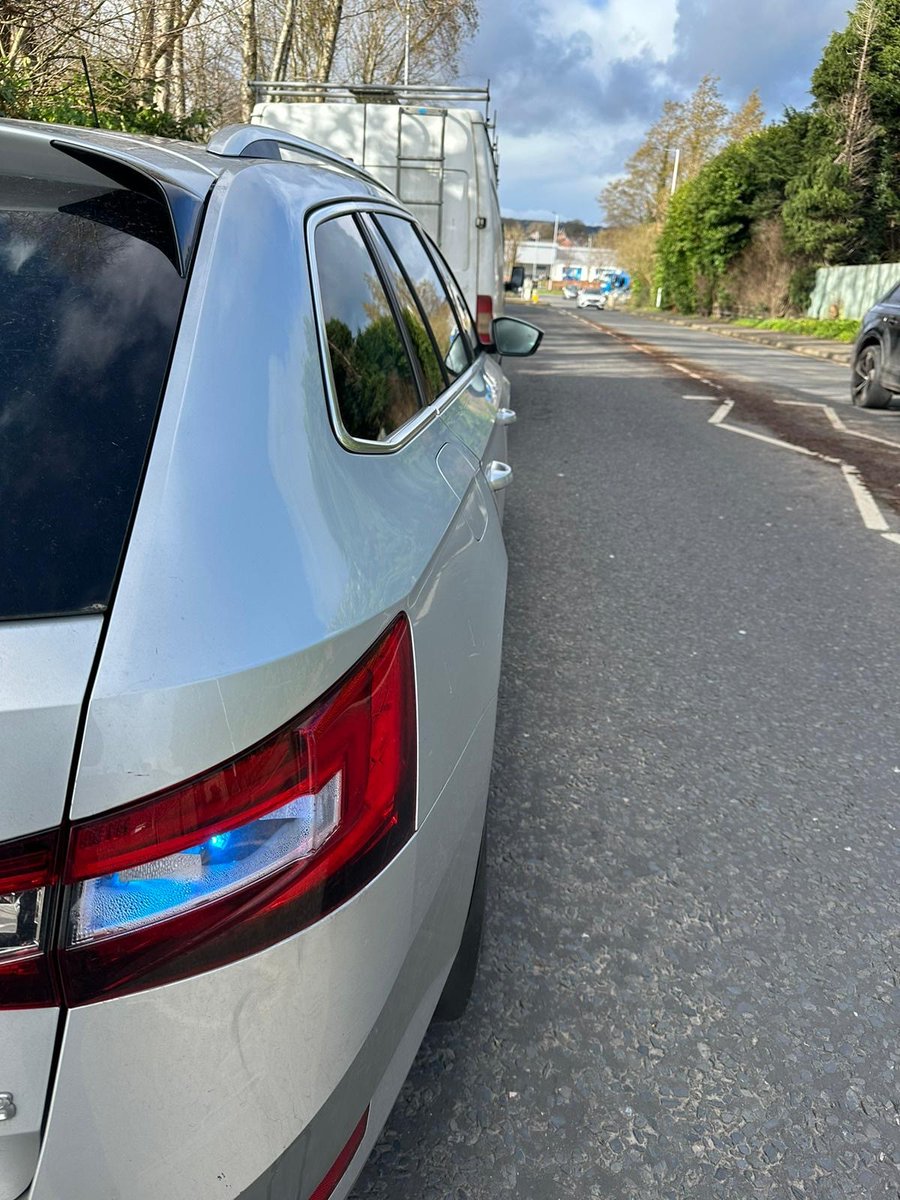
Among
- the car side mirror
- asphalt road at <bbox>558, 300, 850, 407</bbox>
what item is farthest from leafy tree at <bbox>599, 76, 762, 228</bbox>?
the car side mirror

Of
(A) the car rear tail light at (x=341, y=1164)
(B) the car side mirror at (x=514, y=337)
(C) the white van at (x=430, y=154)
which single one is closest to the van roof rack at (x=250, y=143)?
(A) the car rear tail light at (x=341, y=1164)

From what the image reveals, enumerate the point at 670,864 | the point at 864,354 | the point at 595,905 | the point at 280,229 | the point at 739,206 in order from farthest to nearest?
the point at 739,206 < the point at 864,354 < the point at 670,864 < the point at 595,905 < the point at 280,229

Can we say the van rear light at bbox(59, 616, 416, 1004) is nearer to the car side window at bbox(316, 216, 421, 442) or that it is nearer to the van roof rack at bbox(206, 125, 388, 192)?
the car side window at bbox(316, 216, 421, 442)

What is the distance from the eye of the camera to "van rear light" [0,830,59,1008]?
962 mm

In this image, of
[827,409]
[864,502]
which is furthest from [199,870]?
[827,409]

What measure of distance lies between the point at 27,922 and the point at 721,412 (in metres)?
11.8

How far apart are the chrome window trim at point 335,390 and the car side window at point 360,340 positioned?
1 centimetres

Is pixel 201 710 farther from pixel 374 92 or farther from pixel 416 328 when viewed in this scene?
pixel 374 92

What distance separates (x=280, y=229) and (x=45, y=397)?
523 mm

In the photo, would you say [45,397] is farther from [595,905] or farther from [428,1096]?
[595,905]

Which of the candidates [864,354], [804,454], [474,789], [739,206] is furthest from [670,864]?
[739,206]

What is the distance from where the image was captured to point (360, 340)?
1.82m

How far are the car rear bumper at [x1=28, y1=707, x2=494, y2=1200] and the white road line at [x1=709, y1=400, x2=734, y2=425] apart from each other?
1041cm

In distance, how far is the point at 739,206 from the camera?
39719 mm
